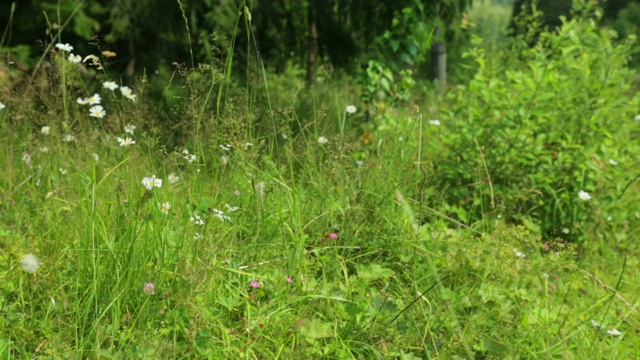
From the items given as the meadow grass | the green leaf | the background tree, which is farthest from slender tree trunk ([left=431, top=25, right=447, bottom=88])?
the green leaf

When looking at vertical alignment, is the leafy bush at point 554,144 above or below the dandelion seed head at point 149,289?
below

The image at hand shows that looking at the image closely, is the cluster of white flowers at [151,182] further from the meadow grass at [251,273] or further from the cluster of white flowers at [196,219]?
the cluster of white flowers at [196,219]

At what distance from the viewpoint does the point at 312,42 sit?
477 centimetres

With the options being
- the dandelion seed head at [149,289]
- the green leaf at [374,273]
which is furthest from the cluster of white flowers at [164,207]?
the green leaf at [374,273]

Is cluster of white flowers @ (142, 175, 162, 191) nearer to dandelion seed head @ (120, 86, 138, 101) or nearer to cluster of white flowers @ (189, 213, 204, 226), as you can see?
cluster of white flowers @ (189, 213, 204, 226)

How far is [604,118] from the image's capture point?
3396mm

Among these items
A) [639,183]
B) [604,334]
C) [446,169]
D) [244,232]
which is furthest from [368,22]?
[604,334]

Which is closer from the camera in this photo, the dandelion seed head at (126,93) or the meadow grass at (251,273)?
the meadow grass at (251,273)

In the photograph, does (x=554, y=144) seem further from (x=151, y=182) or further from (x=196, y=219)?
(x=151, y=182)

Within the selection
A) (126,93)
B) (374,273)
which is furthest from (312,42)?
(374,273)

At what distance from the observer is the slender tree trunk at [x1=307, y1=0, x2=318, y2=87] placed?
14.7 feet

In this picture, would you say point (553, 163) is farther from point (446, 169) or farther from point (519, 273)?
point (519, 273)

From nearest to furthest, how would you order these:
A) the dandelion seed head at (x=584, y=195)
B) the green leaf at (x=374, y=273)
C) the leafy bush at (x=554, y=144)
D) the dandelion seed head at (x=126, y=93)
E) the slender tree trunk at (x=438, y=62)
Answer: the green leaf at (x=374, y=273), the dandelion seed head at (x=126, y=93), the dandelion seed head at (x=584, y=195), the leafy bush at (x=554, y=144), the slender tree trunk at (x=438, y=62)

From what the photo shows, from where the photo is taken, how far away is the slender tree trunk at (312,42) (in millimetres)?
4473
